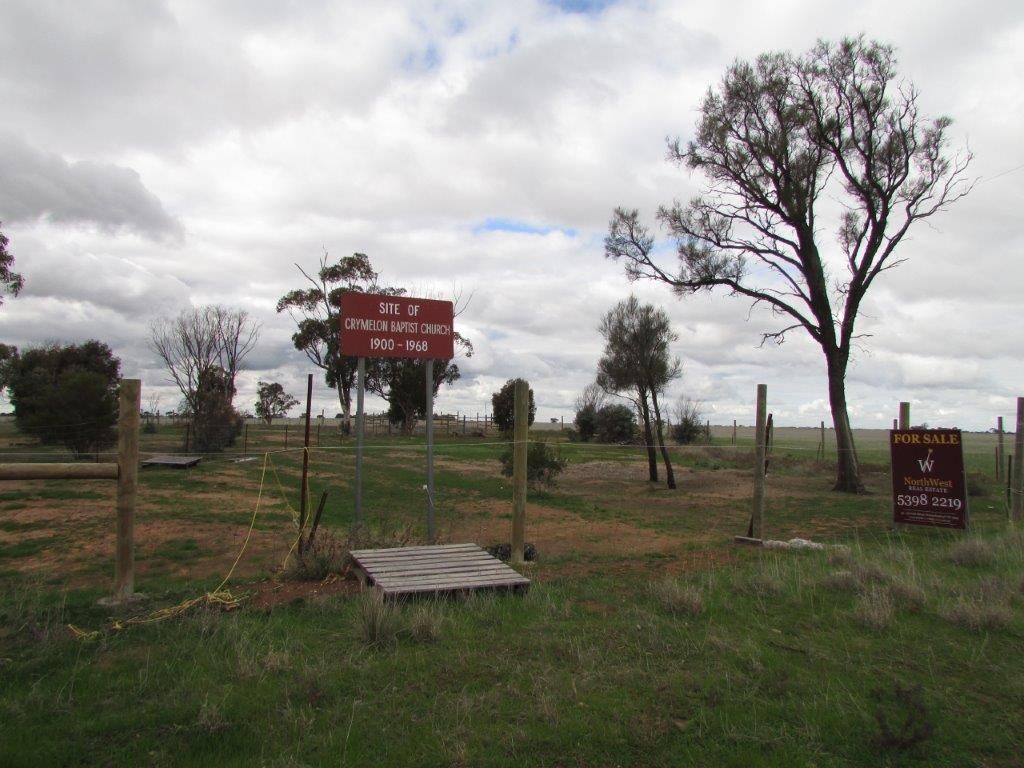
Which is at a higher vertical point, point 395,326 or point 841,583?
point 395,326

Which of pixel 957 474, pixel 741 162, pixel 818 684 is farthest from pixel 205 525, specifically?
pixel 741 162

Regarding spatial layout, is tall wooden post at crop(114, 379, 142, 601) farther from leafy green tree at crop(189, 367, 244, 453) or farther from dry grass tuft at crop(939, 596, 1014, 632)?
leafy green tree at crop(189, 367, 244, 453)

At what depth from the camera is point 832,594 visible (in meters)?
6.10

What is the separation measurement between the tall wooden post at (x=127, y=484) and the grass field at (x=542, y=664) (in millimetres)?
321

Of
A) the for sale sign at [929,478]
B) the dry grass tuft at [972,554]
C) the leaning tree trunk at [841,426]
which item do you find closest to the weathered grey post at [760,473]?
the dry grass tuft at [972,554]

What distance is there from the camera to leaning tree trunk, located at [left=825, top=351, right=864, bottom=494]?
20.1 metres

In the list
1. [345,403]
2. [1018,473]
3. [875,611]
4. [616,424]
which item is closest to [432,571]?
[875,611]

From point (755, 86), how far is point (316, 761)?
2226cm

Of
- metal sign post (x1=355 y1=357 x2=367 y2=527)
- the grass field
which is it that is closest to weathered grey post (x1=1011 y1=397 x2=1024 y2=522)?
the grass field

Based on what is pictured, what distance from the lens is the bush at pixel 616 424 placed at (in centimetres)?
3903

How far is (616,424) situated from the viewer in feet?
131

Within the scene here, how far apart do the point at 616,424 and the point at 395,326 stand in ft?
105

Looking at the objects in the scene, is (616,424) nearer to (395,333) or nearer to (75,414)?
(75,414)

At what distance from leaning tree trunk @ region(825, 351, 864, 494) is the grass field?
12090mm
